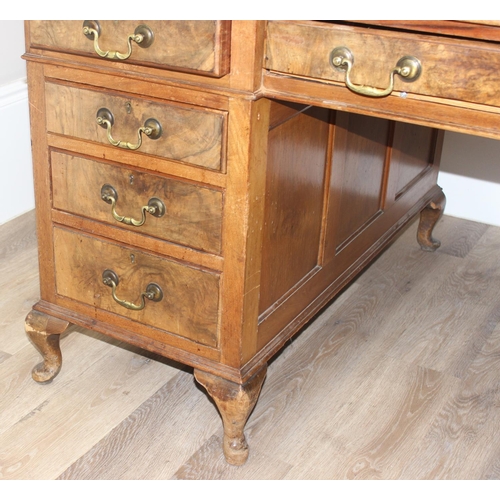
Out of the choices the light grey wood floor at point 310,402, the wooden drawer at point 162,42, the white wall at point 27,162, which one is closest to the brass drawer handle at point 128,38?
the wooden drawer at point 162,42

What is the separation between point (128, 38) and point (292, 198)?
430 mm

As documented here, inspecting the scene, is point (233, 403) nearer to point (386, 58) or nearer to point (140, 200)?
point (140, 200)

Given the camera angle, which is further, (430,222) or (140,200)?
(430,222)

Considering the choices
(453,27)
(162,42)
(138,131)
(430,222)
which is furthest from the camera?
(430,222)

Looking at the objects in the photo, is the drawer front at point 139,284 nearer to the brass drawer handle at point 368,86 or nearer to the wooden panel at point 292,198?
the wooden panel at point 292,198

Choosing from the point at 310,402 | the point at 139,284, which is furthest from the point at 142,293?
the point at 310,402

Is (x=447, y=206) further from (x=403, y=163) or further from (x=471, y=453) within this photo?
(x=471, y=453)

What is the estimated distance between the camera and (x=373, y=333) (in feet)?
6.57

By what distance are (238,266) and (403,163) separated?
0.79m

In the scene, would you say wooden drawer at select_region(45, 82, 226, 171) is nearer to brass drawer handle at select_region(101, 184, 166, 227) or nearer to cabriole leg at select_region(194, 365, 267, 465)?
brass drawer handle at select_region(101, 184, 166, 227)

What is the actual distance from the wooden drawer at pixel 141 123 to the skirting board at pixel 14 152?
1016 mm

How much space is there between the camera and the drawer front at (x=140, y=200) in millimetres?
1405

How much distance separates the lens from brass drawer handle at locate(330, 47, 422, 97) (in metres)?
1.17

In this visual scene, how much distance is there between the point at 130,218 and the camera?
149cm
